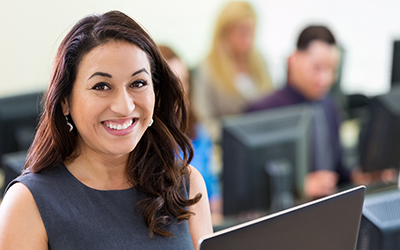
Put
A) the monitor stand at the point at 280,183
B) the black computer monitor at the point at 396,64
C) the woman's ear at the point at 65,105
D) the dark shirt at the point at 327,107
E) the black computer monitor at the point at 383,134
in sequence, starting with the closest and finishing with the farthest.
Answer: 1. the woman's ear at the point at 65,105
2. the monitor stand at the point at 280,183
3. the black computer monitor at the point at 383,134
4. the dark shirt at the point at 327,107
5. the black computer monitor at the point at 396,64

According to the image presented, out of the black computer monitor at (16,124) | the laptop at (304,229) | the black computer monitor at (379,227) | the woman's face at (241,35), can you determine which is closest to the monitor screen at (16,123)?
the black computer monitor at (16,124)

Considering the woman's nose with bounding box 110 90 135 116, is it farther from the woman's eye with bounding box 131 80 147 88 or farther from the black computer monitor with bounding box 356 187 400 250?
the black computer monitor with bounding box 356 187 400 250

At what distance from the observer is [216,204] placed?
255cm

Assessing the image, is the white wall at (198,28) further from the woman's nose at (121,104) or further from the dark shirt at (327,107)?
the woman's nose at (121,104)

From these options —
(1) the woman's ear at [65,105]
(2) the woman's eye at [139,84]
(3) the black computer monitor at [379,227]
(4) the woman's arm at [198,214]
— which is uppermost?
(2) the woman's eye at [139,84]

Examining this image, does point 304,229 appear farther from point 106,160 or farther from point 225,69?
point 225,69

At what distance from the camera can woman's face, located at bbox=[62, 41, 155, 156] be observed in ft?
3.48

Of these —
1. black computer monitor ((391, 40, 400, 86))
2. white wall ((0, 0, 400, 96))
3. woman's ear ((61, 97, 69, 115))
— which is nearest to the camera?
woman's ear ((61, 97, 69, 115))

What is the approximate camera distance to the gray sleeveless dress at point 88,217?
108cm

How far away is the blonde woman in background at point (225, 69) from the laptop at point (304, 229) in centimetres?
293

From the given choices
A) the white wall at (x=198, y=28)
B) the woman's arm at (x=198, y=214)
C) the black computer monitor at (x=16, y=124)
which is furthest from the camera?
the white wall at (x=198, y=28)

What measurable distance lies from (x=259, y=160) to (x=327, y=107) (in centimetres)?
115

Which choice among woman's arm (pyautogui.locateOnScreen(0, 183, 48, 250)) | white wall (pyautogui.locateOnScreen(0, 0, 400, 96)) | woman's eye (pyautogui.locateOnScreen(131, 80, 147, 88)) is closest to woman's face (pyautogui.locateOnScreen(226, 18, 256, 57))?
white wall (pyautogui.locateOnScreen(0, 0, 400, 96))

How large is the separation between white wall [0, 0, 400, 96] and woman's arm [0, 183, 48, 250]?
1.58 m
